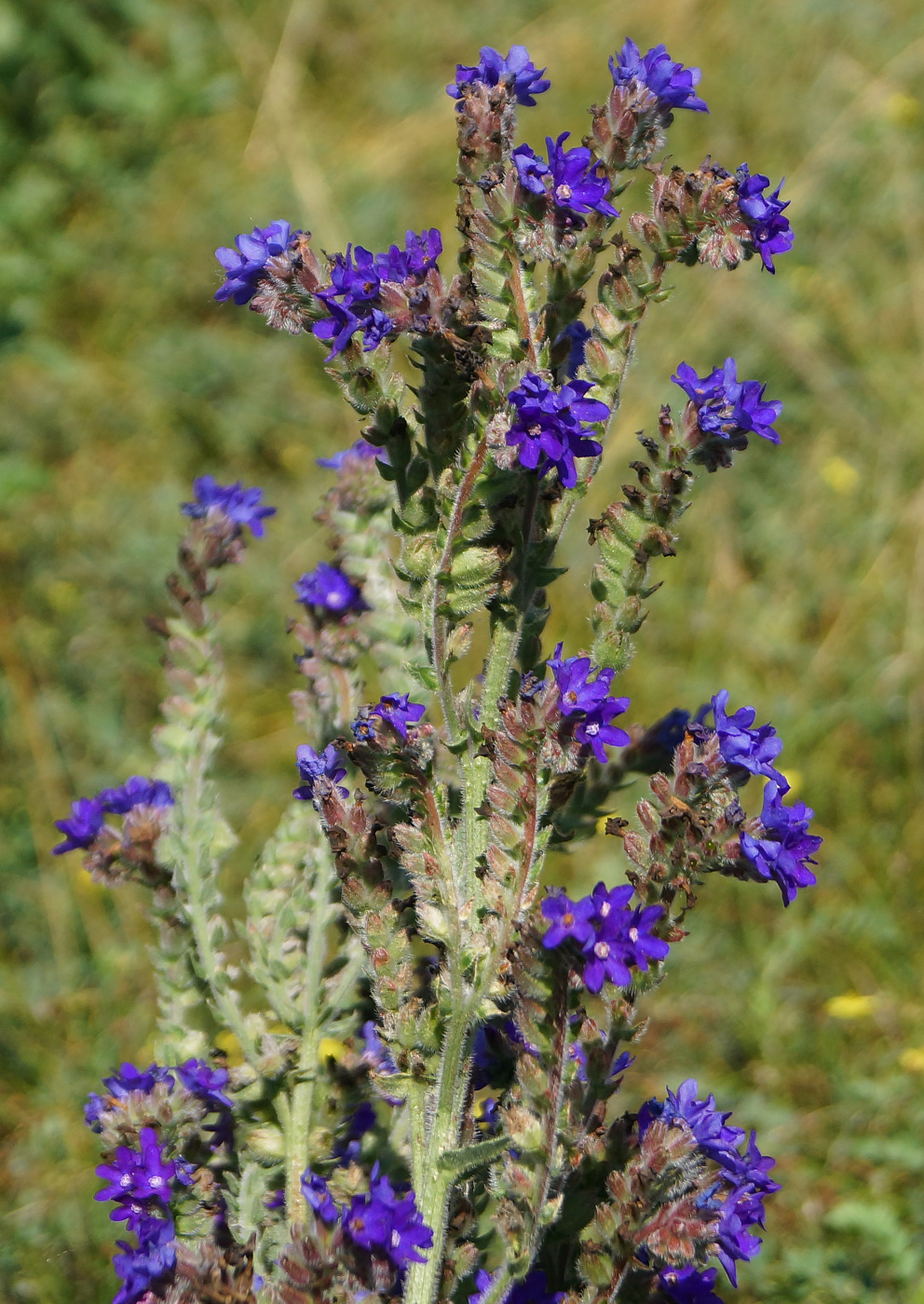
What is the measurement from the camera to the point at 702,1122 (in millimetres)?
2033

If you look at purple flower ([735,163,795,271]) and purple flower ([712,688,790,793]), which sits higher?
purple flower ([735,163,795,271])

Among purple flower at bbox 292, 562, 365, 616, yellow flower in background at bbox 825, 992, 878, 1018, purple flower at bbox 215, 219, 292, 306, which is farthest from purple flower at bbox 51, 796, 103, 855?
yellow flower in background at bbox 825, 992, 878, 1018

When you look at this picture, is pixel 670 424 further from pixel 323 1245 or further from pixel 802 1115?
pixel 802 1115

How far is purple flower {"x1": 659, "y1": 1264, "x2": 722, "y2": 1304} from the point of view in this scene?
208 cm

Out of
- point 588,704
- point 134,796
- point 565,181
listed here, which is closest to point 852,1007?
point 134,796

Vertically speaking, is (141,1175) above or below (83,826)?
below

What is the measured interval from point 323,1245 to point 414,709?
2.64ft

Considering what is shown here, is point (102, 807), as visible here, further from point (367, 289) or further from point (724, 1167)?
point (724, 1167)

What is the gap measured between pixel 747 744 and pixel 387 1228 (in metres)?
0.91

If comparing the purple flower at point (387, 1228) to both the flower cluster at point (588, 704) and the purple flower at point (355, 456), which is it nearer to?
the flower cluster at point (588, 704)

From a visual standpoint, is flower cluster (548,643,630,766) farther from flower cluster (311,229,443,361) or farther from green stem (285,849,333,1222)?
green stem (285,849,333,1222)

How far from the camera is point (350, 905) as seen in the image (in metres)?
2.00

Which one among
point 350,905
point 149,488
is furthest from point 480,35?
point 350,905

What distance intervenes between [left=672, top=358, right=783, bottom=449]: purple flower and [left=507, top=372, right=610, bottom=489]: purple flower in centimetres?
34
